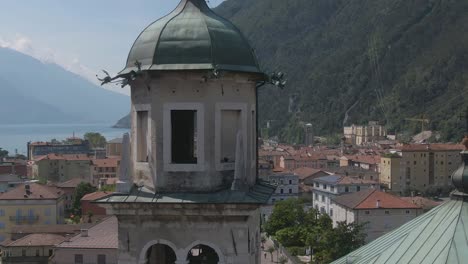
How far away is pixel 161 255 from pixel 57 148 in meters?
159

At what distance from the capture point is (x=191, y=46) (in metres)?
12.5

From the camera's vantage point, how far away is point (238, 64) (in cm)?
1268

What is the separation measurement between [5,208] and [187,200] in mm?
62789

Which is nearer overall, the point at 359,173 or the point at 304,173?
the point at 304,173

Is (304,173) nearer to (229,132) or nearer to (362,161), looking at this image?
(362,161)

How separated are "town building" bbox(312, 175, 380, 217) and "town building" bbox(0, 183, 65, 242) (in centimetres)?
3192

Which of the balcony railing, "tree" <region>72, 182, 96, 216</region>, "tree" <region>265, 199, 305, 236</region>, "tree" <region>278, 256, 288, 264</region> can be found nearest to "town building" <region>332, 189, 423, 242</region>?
"tree" <region>265, 199, 305, 236</region>

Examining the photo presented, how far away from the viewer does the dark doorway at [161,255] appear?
13.0 m

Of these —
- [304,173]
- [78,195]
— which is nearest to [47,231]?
[78,195]

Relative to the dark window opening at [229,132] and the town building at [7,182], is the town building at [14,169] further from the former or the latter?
the dark window opening at [229,132]

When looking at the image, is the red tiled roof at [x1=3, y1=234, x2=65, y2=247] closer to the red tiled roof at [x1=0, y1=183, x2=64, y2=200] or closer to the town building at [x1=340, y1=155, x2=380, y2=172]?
the red tiled roof at [x1=0, y1=183, x2=64, y2=200]

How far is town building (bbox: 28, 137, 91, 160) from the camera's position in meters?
164

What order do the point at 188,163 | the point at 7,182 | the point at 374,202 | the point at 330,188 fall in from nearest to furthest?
the point at 188,163, the point at 374,202, the point at 330,188, the point at 7,182

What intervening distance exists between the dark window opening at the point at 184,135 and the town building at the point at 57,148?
14684 centimetres
